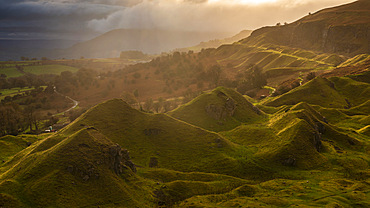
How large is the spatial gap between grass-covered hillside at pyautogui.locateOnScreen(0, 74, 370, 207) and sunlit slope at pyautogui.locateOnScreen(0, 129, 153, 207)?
193 millimetres

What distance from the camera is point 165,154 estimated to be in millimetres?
78938

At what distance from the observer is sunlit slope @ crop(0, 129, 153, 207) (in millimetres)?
46625

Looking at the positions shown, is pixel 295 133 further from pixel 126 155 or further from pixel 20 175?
pixel 20 175

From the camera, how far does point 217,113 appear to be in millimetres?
113688

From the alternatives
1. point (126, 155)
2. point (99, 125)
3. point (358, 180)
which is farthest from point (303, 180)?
point (99, 125)

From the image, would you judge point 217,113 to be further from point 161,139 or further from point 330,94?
point 330,94

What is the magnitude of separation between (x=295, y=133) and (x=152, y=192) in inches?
2006

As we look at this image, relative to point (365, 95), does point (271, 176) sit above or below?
below

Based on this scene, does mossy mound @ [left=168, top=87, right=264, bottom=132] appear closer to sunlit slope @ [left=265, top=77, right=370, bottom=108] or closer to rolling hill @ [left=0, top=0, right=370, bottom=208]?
rolling hill @ [left=0, top=0, right=370, bottom=208]

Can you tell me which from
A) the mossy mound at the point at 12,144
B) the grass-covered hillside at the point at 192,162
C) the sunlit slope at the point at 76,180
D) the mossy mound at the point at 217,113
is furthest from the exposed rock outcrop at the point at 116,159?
the mossy mound at the point at 12,144

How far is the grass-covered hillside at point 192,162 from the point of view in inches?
2037

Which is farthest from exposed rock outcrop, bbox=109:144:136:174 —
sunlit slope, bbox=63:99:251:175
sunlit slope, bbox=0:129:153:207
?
sunlit slope, bbox=63:99:251:175

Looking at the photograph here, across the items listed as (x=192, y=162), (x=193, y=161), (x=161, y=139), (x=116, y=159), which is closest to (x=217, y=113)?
(x=161, y=139)

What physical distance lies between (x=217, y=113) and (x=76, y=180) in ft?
239
